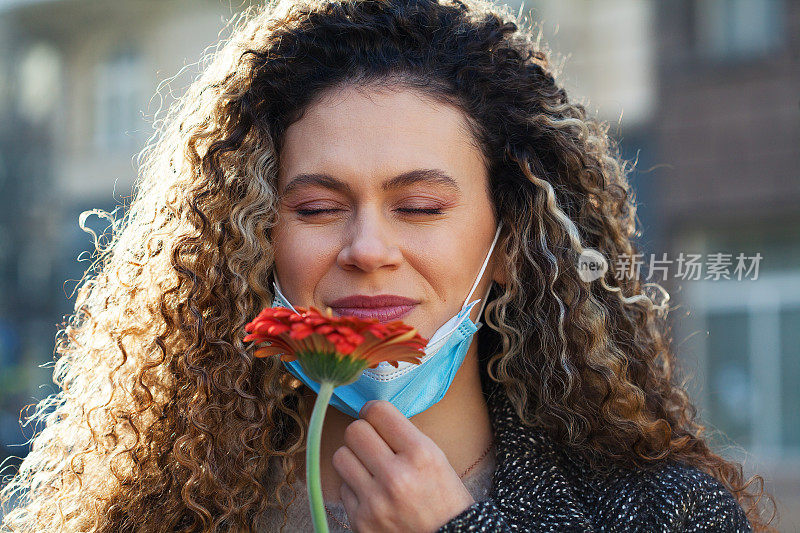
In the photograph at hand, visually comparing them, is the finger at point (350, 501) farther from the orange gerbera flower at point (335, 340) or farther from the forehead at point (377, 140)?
the forehead at point (377, 140)

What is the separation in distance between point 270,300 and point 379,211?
0.43 metres

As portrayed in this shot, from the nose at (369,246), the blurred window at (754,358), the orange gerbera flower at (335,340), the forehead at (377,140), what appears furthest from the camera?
the blurred window at (754,358)

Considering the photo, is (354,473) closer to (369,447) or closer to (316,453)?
(369,447)

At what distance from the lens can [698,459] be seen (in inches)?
99.8

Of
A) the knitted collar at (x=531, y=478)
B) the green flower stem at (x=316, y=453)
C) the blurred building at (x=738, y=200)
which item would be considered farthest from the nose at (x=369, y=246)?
the blurred building at (x=738, y=200)

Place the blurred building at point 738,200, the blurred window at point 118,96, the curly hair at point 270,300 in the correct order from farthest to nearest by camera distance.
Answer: the blurred window at point 118,96 → the blurred building at point 738,200 → the curly hair at point 270,300

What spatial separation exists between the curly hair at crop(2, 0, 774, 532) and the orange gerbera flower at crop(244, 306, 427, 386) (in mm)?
967

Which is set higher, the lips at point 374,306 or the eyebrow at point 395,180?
the eyebrow at point 395,180

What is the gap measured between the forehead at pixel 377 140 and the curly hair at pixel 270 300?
0.17 ft

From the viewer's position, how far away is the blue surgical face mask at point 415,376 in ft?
7.16

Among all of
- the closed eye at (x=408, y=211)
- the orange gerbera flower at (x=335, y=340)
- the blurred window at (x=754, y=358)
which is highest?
the closed eye at (x=408, y=211)

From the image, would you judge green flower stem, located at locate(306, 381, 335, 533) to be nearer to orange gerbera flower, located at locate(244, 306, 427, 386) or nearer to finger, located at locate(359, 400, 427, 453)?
orange gerbera flower, located at locate(244, 306, 427, 386)

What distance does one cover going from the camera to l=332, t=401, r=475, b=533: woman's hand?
1812mm

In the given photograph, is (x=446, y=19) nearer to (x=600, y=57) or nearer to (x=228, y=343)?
(x=228, y=343)
